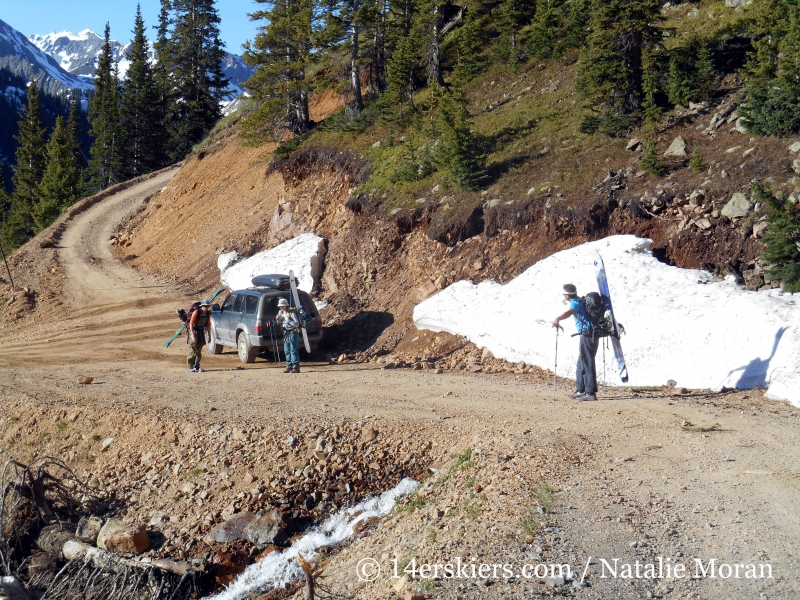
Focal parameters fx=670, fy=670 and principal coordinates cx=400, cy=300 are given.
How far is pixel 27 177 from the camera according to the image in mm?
60562

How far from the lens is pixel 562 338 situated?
12953mm

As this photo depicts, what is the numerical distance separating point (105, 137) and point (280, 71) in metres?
36.0

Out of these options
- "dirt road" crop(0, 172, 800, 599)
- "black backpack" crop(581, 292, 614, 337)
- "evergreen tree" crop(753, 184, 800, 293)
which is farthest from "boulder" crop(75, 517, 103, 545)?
"evergreen tree" crop(753, 184, 800, 293)

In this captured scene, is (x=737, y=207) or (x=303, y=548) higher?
(x=737, y=207)

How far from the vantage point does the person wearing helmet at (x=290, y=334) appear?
1420 centimetres

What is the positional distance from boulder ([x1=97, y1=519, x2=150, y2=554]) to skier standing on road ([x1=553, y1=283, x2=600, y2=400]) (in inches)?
248

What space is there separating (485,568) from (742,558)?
1958 millimetres

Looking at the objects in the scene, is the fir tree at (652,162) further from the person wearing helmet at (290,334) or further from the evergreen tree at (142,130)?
the evergreen tree at (142,130)

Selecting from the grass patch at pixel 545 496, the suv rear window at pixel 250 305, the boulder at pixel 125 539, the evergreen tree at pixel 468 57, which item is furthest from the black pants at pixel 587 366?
the evergreen tree at pixel 468 57

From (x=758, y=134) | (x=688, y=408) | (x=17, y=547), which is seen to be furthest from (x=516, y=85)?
(x=17, y=547)

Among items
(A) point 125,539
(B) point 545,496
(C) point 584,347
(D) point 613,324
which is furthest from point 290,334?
(B) point 545,496

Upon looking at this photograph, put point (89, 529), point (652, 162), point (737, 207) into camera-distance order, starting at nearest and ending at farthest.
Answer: point (89, 529), point (737, 207), point (652, 162)

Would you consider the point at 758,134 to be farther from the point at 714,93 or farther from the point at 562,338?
the point at 562,338

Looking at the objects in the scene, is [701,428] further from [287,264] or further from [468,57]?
[468,57]
